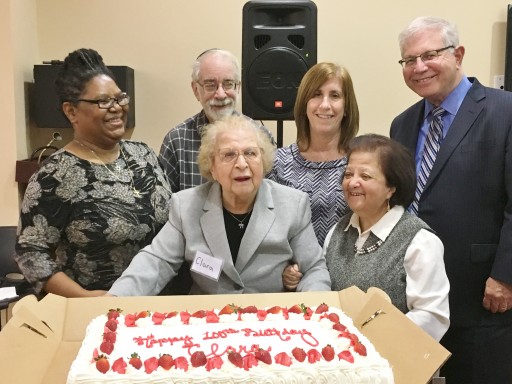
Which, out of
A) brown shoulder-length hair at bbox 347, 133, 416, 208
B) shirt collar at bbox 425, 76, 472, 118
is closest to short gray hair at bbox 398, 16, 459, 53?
shirt collar at bbox 425, 76, 472, 118

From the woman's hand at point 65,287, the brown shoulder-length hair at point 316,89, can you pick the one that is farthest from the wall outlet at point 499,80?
the woman's hand at point 65,287

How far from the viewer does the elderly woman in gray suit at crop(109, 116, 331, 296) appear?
1858 mm

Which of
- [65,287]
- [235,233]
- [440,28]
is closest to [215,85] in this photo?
[235,233]

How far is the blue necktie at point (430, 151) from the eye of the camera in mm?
2088

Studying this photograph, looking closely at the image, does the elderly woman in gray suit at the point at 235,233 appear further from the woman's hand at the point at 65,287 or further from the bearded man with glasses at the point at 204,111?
the bearded man with glasses at the point at 204,111

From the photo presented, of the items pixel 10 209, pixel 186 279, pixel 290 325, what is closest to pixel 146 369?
pixel 290 325

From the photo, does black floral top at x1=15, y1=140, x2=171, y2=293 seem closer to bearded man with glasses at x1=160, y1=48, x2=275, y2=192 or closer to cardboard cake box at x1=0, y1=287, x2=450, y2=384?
cardboard cake box at x1=0, y1=287, x2=450, y2=384

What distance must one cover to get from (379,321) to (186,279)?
86 centimetres

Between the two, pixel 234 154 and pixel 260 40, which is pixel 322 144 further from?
pixel 260 40

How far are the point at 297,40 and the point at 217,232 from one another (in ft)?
4.48

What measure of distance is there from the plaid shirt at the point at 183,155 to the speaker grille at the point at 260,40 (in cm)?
52

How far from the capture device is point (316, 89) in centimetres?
225

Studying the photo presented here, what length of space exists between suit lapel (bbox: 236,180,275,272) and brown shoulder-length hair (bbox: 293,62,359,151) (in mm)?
486

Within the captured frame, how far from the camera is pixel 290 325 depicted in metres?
1.52
